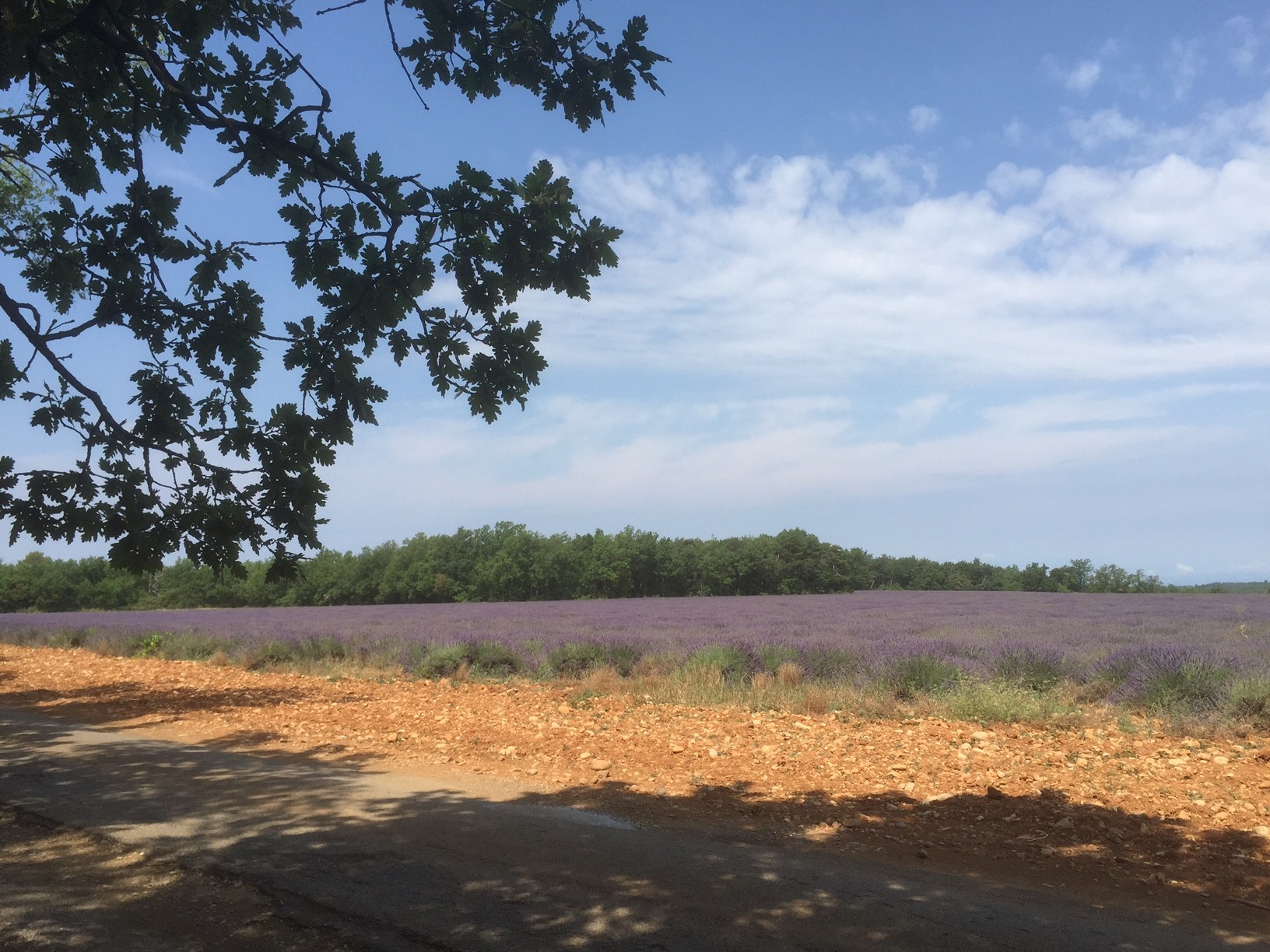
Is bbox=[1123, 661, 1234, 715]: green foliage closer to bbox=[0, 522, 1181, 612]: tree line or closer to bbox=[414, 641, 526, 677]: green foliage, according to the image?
bbox=[414, 641, 526, 677]: green foliage

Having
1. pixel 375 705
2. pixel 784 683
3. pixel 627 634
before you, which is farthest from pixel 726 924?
pixel 627 634

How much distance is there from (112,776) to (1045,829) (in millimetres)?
7626

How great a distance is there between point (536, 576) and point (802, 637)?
120 ft

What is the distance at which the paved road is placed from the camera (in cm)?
422

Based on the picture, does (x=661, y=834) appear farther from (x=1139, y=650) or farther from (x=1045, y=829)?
(x=1139, y=650)

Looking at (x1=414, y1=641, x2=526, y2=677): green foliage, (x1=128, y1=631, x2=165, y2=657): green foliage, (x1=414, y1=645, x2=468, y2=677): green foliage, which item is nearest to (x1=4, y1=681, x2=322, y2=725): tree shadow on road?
(x1=414, y1=645, x2=468, y2=677): green foliage

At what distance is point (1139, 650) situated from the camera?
1195 centimetres

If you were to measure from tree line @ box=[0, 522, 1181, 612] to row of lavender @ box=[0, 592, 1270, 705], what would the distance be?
1849 centimetres

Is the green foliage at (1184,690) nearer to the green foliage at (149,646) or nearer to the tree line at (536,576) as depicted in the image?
the green foliage at (149,646)

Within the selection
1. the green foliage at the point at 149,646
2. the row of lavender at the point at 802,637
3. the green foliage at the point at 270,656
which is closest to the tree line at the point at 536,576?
the row of lavender at the point at 802,637

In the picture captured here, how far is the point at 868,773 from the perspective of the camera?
305 inches

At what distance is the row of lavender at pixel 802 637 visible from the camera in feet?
38.9

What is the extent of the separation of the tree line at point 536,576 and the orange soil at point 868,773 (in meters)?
36.8

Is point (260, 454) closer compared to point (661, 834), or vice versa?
point (260, 454)
